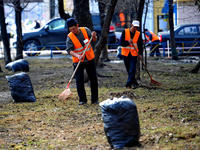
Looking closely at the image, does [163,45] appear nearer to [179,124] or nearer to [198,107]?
[198,107]

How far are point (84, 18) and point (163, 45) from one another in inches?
365

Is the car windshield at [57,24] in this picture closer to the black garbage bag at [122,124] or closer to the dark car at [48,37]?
the dark car at [48,37]

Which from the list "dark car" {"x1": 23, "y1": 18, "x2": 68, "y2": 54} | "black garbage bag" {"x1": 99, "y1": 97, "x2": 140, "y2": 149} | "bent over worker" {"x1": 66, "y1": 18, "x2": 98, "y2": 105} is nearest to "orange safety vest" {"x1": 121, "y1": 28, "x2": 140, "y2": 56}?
"bent over worker" {"x1": 66, "y1": 18, "x2": 98, "y2": 105}

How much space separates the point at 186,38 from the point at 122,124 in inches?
682

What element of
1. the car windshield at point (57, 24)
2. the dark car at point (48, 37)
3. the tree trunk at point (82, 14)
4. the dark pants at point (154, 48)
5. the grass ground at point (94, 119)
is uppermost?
the tree trunk at point (82, 14)

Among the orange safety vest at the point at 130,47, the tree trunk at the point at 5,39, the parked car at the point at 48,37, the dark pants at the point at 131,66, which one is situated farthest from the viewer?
the parked car at the point at 48,37

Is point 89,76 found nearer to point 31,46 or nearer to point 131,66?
point 131,66

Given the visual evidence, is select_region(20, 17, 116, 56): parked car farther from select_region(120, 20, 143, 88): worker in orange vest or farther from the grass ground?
select_region(120, 20, 143, 88): worker in orange vest

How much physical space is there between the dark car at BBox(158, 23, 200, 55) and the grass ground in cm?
917

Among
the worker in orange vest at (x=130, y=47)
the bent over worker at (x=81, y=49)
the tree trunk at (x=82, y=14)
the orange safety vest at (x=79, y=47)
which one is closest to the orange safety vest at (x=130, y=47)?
the worker in orange vest at (x=130, y=47)

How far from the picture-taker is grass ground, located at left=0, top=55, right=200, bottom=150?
226 inches

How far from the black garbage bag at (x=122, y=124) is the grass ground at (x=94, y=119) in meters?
0.15

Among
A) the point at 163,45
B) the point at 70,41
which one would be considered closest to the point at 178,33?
the point at 163,45

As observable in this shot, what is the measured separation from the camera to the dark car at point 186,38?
70.6 ft
